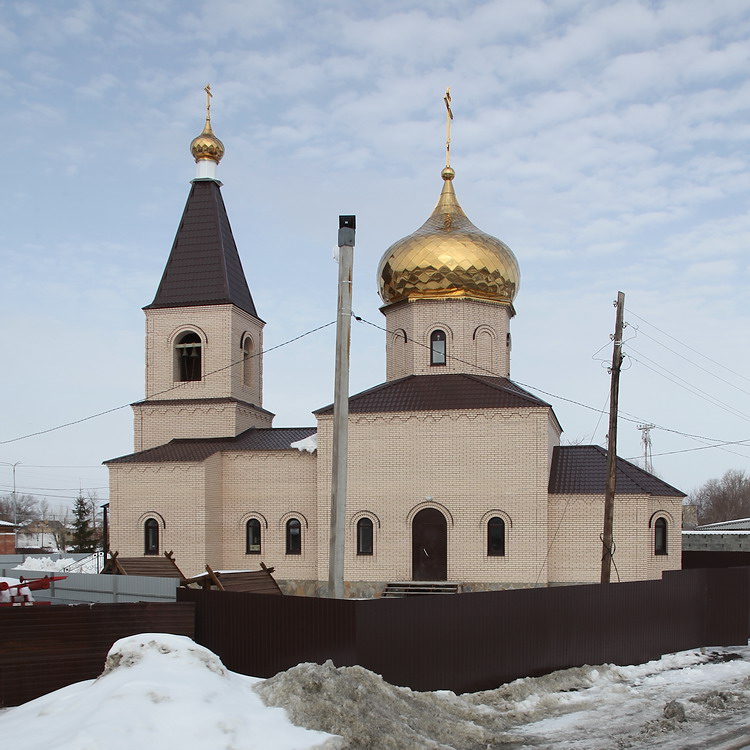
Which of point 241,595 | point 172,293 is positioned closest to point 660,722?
point 241,595

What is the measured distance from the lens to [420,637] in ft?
39.5

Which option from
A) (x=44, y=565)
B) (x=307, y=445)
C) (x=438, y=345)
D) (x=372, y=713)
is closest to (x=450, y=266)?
(x=438, y=345)

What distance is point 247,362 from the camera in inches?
1025

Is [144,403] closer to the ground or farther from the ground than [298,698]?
farther from the ground

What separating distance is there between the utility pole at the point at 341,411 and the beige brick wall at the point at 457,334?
11.2 meters

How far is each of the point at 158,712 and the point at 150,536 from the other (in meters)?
14.3

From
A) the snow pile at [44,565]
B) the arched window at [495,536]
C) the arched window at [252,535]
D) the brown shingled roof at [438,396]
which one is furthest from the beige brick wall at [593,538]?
the snow pile at [44,565]

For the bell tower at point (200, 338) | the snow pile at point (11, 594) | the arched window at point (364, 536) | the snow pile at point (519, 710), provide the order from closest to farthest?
1. the snow pile at point (519, 710)
2. the snow pile at point (11, 594)
3. the arched window at point (364, 536)
4. the bell tower at point (200, 338)

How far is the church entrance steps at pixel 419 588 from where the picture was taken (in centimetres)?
2033

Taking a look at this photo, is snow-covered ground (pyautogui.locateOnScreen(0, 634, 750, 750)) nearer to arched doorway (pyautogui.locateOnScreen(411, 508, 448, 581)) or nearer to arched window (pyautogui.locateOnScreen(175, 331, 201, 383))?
arched doorway (pyautogui.locateOnScreen(411, 508, 448, 581))

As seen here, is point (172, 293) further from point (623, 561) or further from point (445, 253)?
point (623, 561)

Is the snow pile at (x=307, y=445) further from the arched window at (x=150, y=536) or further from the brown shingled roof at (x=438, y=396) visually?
the arched window at (x=150, y=536)

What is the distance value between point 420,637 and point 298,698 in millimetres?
2637

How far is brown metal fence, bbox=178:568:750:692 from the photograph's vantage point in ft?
38.4
